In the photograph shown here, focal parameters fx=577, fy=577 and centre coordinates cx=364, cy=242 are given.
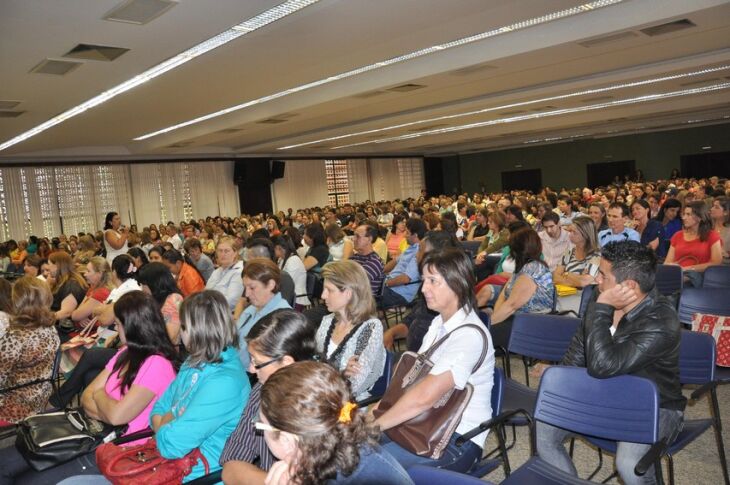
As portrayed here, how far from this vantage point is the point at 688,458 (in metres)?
3.30

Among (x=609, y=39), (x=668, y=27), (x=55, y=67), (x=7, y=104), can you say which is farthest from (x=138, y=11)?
(x=668, y=27)

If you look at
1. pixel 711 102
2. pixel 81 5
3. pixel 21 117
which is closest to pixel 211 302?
pixel 81 5

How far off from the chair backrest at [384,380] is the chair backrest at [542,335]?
34.3 inches

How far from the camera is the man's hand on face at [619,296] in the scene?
8.16 ft

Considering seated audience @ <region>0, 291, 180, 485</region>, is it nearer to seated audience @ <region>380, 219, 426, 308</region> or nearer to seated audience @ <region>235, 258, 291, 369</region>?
seated audience @ <region>235, 258, 291, 369</region>

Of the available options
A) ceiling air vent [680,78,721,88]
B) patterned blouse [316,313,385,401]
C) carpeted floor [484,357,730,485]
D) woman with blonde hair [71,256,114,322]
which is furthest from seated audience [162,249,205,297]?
ceiling air vent [680,78,721,88]

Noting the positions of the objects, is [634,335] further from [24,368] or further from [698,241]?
[24,368]

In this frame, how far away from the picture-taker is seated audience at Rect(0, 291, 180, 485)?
110 inches

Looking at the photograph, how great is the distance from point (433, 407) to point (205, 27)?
14.5 feet

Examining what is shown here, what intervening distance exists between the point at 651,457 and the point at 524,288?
1917 millimetres

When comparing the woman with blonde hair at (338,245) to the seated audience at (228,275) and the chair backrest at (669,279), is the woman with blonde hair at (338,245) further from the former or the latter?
the chair backrest at (669,279)

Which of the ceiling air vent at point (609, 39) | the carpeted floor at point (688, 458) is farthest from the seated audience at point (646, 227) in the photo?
the carpeted floor at point (688, 458)

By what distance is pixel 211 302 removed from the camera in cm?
274

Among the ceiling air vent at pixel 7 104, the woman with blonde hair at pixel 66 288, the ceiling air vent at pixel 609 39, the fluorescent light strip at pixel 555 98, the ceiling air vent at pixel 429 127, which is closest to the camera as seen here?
the woman with blonde hair at pixel 66 288
